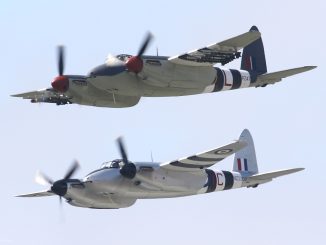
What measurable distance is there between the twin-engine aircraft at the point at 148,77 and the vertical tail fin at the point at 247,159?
9.57 meters

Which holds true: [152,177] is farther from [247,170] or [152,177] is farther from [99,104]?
[247,170]

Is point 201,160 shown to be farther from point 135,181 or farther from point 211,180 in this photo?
point 135,181

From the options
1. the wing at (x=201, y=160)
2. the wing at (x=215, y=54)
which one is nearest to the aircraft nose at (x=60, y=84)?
the wing at (x=215, y=54)

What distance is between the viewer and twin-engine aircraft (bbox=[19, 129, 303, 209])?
69.8 m

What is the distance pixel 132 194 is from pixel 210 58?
8.58 metres

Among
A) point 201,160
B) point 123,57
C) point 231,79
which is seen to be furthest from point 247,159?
point 123,57

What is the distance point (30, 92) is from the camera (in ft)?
237

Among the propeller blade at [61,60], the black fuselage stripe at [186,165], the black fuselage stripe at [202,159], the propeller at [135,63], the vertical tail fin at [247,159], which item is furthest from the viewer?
the vertical tail fin at [247,159]

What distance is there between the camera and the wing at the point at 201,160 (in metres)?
70.3

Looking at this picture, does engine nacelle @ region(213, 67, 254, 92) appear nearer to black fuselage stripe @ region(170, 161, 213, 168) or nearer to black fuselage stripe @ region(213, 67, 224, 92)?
black fuselage stripe @ region(213, 67, 224, 92)

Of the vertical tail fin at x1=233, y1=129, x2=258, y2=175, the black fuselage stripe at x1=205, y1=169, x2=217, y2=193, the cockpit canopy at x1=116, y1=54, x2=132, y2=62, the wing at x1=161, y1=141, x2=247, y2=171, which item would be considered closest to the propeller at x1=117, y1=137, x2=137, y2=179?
the wing at x1=161, y1=141, x2=247, y2=171

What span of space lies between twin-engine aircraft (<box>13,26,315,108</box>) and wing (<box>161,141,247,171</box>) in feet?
10.7

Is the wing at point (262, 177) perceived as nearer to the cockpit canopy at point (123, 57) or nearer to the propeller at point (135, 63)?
the propeller at point (135, 63)

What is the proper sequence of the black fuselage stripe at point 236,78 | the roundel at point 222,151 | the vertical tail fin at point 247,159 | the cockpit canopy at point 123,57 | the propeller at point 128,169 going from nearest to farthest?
the cockpit canopy at point 123,57 < the propeller at point 128,169 < the roundel at point 222,151 < the black fuselage stripe at point 236,78 < the vertical tail fin at point 247,159
